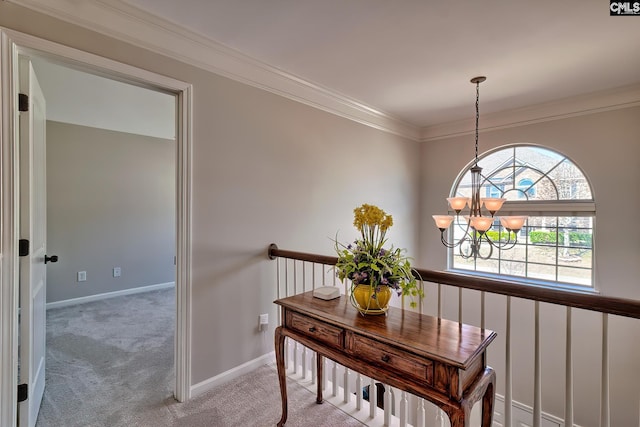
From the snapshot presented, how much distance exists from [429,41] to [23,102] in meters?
2.58

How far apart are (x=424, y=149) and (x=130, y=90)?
153 inches

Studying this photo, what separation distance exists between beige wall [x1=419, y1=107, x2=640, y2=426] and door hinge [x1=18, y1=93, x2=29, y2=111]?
4.55 metres

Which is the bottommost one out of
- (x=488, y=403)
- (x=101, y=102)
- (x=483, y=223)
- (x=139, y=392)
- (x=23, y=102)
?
(x=139, y=392)

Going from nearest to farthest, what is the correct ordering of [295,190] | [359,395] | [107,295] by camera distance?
[359,395], [295,190], [107,295]

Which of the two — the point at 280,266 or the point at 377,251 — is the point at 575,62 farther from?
the point at 280,266

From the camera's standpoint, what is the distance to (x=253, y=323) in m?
2.50

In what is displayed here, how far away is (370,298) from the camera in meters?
1.54

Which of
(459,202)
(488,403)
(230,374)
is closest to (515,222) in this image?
(459,202)

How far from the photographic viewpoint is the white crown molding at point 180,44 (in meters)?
1.67

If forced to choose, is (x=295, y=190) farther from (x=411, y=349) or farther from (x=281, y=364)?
(x=411, y=349)

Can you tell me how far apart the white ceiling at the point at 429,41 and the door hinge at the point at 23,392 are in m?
2.27

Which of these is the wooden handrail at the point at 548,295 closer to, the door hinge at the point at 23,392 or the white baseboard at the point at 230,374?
the white baseboard at the point at 230,374

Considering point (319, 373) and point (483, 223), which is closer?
point (319, 373)

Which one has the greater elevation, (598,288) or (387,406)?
(598,288)
